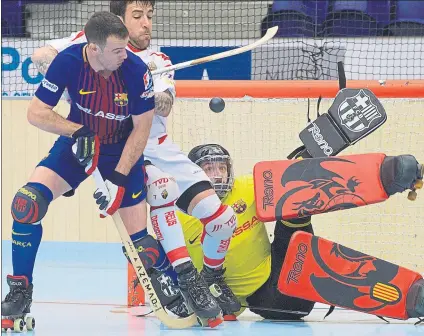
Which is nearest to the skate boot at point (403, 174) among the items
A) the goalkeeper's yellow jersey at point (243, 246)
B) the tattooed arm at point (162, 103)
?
the goalkeeper's yellow jersey at point (243, 246)

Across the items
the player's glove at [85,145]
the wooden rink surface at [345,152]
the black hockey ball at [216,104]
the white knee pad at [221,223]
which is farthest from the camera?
the wooden rink surface at [345,152]

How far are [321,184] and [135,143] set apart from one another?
0.87 m

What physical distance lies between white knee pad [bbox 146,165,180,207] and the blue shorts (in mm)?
47

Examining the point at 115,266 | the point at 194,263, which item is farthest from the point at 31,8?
the point at 194,263

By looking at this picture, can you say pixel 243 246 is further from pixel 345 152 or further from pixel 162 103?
pixel 345 152

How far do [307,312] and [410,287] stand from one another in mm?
521

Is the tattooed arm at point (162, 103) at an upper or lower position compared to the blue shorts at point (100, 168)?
upper

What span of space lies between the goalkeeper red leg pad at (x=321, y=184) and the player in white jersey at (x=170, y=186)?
8.6 inches

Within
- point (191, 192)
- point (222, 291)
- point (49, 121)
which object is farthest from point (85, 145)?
point (222, 291)

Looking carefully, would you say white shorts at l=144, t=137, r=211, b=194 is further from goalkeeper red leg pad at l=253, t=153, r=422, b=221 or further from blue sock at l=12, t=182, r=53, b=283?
blue sock at l=12, t=182, r=53, b=283

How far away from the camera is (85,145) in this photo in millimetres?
3758

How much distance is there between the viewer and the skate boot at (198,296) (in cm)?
407

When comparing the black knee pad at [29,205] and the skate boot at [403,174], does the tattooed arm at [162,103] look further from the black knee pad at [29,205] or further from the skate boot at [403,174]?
the skate boot at [403,174]

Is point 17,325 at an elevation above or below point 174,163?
below
